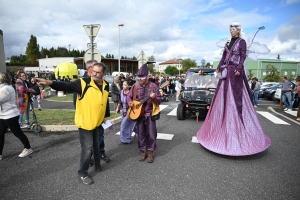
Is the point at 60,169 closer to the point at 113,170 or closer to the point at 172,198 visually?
the point at 113,170

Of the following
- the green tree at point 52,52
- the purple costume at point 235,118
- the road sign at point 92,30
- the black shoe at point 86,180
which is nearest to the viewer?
the black shoe at point 86,180

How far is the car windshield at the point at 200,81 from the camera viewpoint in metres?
8.06

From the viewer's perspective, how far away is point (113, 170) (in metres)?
3.59

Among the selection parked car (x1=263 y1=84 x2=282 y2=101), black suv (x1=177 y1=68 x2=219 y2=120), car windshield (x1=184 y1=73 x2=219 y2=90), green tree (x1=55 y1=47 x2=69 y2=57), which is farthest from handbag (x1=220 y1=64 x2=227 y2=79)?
green tree (x1=55 y1=47 x2=69 y2=57)

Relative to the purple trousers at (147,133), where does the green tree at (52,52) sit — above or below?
above

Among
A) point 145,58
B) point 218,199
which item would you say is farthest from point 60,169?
point 145,58

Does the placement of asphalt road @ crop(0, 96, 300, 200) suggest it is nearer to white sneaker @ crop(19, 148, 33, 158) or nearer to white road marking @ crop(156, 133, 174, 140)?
white sneaker @ crop(19, 148, 33, 158)

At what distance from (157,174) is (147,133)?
0.91 m

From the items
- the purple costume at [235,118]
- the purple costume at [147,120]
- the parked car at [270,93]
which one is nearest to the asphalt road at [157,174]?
the purple costume at [235,118]

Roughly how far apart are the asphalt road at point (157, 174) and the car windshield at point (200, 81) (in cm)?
356

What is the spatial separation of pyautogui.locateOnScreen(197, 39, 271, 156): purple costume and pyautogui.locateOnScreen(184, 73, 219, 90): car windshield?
3702mm

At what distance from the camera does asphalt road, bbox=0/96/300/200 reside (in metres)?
2.84

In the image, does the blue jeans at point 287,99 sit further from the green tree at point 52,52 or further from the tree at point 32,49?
the green tree at point 52,52

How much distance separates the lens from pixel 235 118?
415 centimetres
